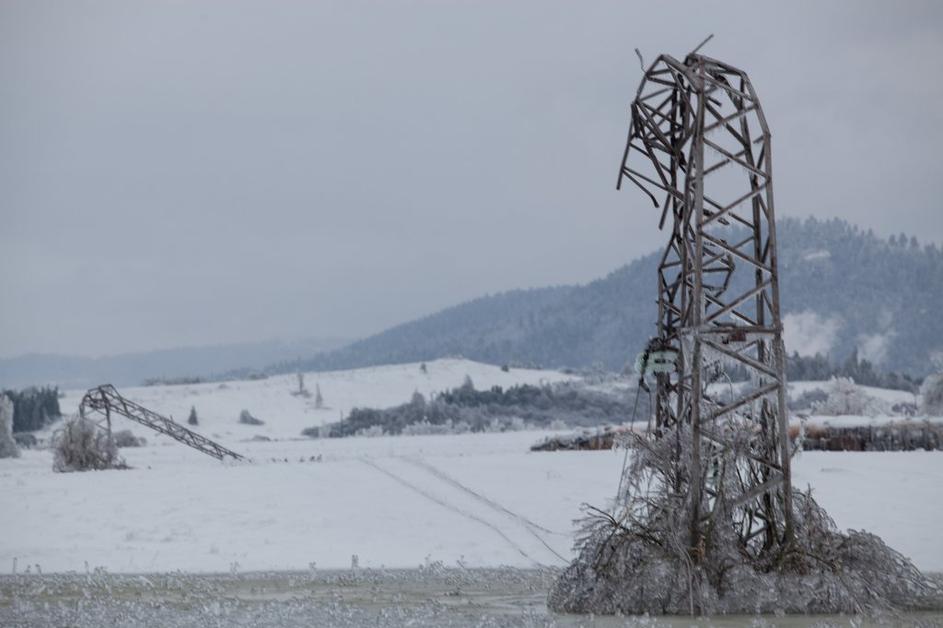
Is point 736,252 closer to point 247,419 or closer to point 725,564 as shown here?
point 725,564

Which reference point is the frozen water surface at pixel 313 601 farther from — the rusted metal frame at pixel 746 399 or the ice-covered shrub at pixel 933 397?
the ice-covered shrub at pixel 933 397

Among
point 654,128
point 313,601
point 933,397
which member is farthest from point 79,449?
point 933,397

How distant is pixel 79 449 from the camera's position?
3253cm

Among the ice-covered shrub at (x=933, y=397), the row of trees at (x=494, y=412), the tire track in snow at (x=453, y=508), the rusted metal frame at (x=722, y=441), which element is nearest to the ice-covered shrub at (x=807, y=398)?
the row of trees at (x=494, y=412)

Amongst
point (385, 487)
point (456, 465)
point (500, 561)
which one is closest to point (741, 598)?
point (500, 561)

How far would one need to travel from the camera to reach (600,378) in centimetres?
9369

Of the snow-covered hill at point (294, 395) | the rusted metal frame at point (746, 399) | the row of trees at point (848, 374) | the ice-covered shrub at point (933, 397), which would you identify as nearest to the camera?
the rusted metal frame at point (746, 399)

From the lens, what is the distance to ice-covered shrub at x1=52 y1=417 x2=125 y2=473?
32.5m

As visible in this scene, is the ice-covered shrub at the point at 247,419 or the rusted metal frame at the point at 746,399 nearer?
the rusted metal frame at the point at 746,399

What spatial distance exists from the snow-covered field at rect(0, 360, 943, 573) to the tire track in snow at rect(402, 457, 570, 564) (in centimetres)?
4

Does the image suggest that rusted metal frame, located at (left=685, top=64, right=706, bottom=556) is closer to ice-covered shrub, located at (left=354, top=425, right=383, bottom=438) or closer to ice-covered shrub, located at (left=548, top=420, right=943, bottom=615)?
ice-covered shrub, located at (left=548, top=420, right=943, bottom=615)

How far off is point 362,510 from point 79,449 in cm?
1425

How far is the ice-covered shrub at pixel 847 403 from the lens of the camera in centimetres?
5262

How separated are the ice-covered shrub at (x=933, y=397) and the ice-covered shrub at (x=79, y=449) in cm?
3136
